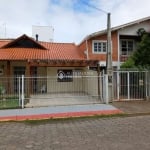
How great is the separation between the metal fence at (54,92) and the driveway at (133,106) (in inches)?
41.3

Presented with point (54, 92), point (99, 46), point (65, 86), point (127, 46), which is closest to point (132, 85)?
point (65, 86)

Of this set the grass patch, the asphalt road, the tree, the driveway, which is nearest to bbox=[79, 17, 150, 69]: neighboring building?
the tree

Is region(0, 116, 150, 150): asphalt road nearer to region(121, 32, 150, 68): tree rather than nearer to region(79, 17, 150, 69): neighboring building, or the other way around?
region(121, 32, 150, 68): tree

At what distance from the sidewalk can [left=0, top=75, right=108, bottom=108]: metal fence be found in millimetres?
1015

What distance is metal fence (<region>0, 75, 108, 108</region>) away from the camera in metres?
17.3

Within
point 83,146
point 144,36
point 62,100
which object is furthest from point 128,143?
point 144,36

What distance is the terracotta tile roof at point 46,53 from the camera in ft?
84.5

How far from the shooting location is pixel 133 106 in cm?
1664

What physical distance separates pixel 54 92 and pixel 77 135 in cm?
1115

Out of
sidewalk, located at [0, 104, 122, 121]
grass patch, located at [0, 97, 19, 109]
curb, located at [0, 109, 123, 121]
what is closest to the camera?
curb, located at [0, 109, 123, 121]

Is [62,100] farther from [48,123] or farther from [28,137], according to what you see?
[28,137]

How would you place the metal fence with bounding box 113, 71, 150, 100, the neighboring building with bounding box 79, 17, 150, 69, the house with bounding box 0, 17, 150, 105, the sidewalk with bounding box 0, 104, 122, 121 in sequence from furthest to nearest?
the neighboring building with bounding box 79, 17, 150, 69, the house with bounding box 0, 17, 150, 105, the metal fence with bounding box 113, 71, 150, 100, the sidewalk with bounding box 0, 104, 122, 121

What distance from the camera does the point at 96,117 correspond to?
13594 millimetres

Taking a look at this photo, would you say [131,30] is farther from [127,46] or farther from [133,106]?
[133,106]
